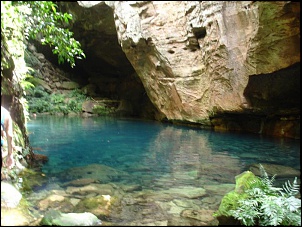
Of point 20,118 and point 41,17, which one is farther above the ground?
point 41,17

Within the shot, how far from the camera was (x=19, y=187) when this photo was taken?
415cm

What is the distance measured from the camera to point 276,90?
1041 centimetres

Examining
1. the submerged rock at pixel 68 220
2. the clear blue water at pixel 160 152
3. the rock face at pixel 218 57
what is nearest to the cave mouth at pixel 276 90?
the rock face at pixel 218 57

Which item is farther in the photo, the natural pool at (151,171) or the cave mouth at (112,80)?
the cave mouth at (112,80)

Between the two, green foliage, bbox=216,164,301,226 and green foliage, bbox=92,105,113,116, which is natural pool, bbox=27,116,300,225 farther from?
green foliage, bbox=92,105,113,116

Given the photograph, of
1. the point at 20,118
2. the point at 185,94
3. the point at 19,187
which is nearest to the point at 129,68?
the point at 185,94

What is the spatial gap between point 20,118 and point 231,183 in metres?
5.02

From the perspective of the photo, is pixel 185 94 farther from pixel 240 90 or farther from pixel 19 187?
pixel 19 187

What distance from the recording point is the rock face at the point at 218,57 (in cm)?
889

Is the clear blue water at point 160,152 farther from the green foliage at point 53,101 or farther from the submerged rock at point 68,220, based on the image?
the green foliage at point 53,101

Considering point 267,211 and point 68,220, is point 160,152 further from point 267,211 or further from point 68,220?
point 68,220

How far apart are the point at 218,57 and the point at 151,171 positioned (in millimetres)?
7570

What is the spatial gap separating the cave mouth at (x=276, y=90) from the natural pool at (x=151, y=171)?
1666 mm

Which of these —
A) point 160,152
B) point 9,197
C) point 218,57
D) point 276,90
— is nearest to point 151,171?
point 160,152
